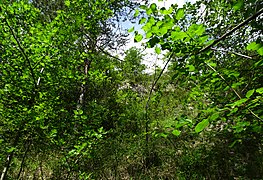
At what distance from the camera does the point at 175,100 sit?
27.0 ft

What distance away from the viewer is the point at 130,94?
671 centimetres

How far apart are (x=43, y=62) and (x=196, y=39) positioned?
2.20 m

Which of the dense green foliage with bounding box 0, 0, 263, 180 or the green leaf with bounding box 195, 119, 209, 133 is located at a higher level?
the dense green foliage with bounding box 0, 0, 263, 180

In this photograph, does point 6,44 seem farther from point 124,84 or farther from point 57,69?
point 124,84

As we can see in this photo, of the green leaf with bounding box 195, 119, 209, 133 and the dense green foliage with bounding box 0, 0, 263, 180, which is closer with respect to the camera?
the green leaf with bounding box 195, 119, 209, 133

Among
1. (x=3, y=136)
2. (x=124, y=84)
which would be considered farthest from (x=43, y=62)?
(x=124, y=84)

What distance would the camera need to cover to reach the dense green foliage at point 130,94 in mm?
1240

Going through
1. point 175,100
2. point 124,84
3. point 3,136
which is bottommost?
point 3,136

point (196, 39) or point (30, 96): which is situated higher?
point (30, 96)

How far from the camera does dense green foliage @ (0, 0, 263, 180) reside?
48.8 inches

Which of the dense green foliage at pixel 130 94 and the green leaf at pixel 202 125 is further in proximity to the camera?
the dense green foliage at pixel 130 94

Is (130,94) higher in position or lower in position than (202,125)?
higher

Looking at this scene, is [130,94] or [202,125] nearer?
[202,125]

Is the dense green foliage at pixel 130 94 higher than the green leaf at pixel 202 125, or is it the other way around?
the dense green foliage at pixel 130 94
